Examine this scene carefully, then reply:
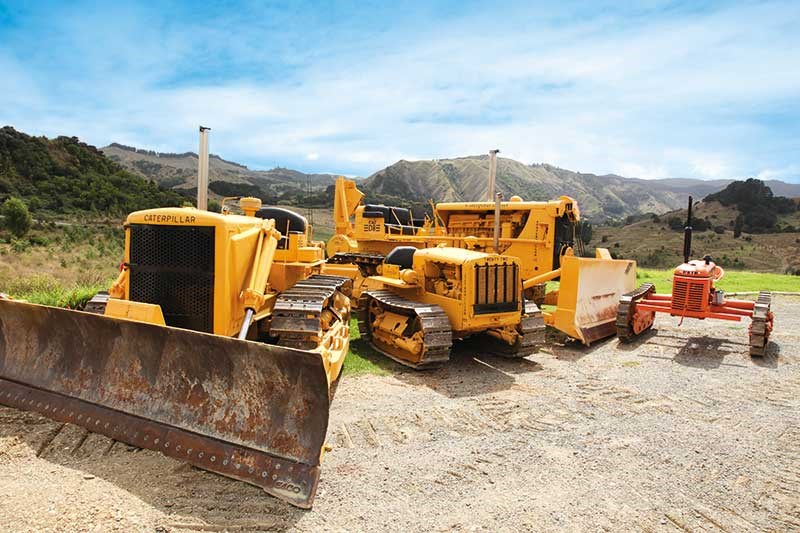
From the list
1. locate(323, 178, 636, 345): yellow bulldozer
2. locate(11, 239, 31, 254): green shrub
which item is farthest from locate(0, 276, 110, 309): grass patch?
locate(11, 239, 31, 254): green shrub

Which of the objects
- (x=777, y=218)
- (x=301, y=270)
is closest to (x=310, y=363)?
(x=301, y=270)

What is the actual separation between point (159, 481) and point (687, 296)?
921 cm

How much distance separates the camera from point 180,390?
4.15m

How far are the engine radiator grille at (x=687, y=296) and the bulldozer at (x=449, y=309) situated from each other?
11.0 feet

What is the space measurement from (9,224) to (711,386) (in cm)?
2833

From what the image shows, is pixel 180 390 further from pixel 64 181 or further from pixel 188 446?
pixel 64 181

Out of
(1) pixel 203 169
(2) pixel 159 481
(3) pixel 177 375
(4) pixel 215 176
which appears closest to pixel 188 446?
(2) pixel 159 481

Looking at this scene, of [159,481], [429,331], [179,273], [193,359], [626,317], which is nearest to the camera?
[159,481]

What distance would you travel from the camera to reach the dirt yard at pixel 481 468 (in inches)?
135

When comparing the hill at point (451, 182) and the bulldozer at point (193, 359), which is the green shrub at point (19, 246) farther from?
the hill at point (451, 182)

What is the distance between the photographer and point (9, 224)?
77.8ft

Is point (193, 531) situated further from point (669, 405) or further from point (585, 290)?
point (585, 290)

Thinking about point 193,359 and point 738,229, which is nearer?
point 193,359

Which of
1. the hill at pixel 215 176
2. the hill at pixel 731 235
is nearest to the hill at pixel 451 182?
the hill at pixel 215 176
